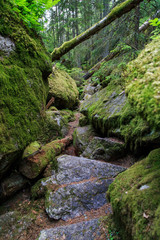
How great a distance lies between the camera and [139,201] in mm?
2180

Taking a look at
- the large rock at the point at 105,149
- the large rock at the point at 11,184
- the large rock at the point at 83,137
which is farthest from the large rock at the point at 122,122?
the large rock at the point at 11,184

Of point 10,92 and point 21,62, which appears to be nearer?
point 10,92

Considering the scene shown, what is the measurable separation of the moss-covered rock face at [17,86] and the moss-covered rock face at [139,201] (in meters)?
2.47

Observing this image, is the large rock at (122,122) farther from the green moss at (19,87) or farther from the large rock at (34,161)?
the green moss at (19,87)

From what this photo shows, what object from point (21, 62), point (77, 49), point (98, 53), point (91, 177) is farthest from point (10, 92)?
point (77, 49)

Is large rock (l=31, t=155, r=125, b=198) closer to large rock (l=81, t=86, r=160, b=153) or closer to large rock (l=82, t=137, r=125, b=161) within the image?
large rock (l=82, t=137, r=125, b=161)

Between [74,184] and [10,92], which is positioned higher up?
[10,92]

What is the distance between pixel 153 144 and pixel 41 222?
143 inches

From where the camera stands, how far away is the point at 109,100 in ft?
21.3

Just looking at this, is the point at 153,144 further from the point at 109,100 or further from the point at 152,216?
the point at 109,100

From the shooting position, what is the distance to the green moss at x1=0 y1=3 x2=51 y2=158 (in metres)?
3.24

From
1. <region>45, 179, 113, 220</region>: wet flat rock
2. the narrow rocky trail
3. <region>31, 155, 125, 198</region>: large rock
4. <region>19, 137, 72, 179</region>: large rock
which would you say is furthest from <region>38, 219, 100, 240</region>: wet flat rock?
<region>19, 137, 72, 179</region>: large rock

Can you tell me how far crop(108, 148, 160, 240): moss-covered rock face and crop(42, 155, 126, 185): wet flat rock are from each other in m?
1.46

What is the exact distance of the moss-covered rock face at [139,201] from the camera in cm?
190
